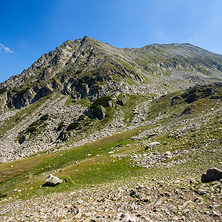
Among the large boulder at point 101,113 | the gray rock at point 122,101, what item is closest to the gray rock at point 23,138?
the large boulder at point 101,113

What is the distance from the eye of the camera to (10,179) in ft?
123

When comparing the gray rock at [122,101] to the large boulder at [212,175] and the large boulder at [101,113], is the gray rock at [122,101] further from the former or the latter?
the large boulder at [212,175]

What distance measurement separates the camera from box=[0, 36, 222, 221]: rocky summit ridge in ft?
39.9

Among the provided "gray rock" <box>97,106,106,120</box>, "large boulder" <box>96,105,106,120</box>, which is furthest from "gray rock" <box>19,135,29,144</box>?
"gray rock" <box>97,106,106,120</box>

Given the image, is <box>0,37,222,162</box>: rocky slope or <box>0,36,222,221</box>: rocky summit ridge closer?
<box>0,36,222,221</box>: rocky summit ridge

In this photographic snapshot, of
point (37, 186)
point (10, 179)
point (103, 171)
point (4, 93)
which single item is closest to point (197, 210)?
point (103, 171)

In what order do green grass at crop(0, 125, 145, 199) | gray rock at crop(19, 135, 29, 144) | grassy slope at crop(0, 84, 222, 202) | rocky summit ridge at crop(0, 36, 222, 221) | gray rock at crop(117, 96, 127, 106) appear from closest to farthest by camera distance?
rocky summit ridge at crop(0, 36, 222, 221)
grassy slope at crop(0, 84, 222, 202)
green grass at crop(0, 125, 145, 199)
gray rock at crop(19, 135, 29, 144)
gray rock at crop(117, 96, 127, 106)

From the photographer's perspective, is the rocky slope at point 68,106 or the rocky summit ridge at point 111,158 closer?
the rocky summit ridge at point 111,158

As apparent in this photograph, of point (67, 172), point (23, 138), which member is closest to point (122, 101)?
point (23, 138)

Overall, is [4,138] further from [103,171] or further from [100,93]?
[103,171]

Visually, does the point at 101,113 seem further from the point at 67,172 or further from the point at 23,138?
the point at 67,172

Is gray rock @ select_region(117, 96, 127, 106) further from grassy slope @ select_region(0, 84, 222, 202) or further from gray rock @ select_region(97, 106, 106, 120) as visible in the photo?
grassy slope @ select_region(0, 84, 222, 202)

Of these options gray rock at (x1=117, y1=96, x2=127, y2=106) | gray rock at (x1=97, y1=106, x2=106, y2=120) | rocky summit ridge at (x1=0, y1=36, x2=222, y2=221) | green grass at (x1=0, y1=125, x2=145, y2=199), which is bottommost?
green grass at (x1=0, y1=125, x2=145, y2=199)

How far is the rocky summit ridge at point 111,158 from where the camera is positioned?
12.2 meters
